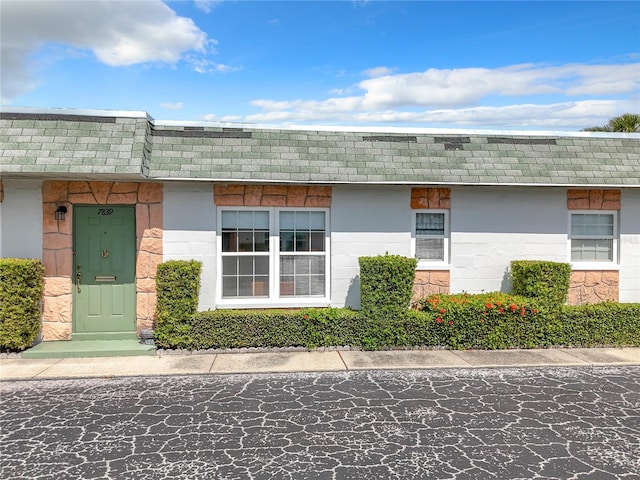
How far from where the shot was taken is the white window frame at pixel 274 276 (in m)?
8.91

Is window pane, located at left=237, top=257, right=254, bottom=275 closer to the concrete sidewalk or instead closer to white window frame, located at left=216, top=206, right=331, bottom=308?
white window frame, located at left=216, top=206, right=331, bottom=308

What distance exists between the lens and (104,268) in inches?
341

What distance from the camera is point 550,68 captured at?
53.4ft

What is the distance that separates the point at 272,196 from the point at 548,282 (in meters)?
5.35

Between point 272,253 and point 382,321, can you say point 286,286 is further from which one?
point 382,321

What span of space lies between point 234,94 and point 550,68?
424 inches

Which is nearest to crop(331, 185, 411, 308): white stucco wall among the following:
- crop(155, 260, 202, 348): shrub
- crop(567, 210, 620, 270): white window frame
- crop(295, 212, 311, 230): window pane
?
crop(295, 212, 311, 230): window pane

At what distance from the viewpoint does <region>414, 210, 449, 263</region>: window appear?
952 cm

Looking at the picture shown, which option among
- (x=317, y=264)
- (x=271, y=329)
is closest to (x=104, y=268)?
(x=271, y=329)

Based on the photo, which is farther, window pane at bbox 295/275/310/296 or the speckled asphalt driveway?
window pane at bbox 295/275/310/296

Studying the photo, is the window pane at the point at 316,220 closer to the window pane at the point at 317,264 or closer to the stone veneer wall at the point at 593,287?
the window pane at the point at 317,264

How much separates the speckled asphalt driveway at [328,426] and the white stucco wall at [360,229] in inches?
95.0

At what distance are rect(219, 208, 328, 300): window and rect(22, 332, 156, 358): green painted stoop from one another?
1750 millimetres

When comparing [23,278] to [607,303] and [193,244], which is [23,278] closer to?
[193,244]
